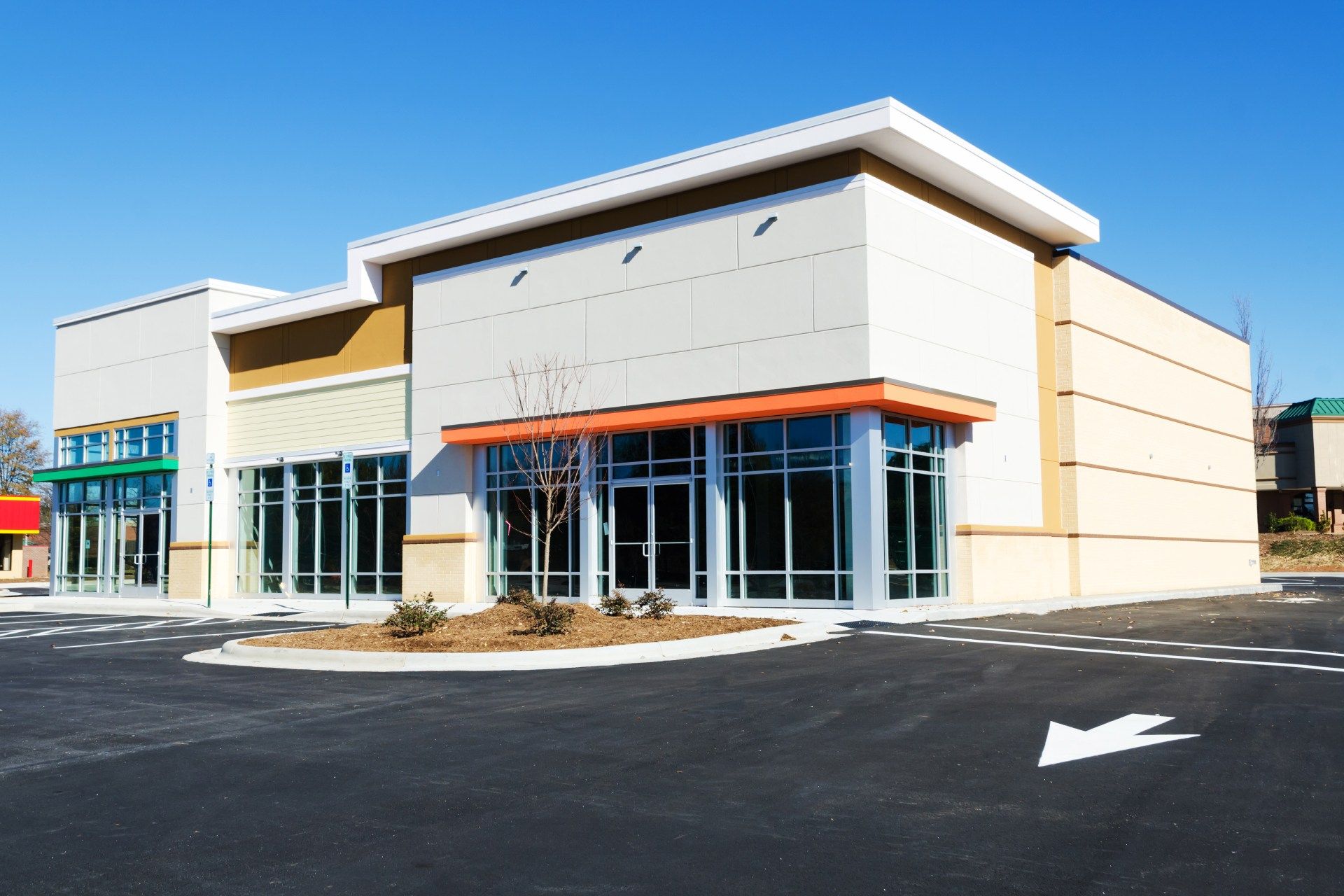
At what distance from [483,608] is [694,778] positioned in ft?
59.7

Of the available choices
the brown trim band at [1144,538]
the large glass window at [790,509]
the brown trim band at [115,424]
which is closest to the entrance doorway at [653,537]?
the large glass window at [790,509]

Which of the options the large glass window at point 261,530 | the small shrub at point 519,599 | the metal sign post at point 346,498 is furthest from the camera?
the large glass window at point 261,530

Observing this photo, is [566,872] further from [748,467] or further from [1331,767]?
[748,467]

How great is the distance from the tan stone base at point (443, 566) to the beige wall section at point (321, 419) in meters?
2.79

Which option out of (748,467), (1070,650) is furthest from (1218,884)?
(748,467)

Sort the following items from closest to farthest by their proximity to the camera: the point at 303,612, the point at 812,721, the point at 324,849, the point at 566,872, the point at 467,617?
the point at 566,872 < the point at 324,849 < the point at 812,721 < the point at 467,617 < the point at 303,612

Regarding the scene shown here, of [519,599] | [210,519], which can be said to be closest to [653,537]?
[519,599]

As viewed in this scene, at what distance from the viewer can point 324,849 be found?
623cm

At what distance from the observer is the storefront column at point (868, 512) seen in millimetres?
20922

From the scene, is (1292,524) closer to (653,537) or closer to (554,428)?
(653,537)

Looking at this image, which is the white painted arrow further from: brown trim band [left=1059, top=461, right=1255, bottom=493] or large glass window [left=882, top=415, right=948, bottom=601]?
brown trim band [left=1059, top=461, right=1255, bottom=493]

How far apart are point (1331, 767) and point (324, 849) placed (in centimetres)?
634

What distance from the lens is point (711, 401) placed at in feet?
74.1

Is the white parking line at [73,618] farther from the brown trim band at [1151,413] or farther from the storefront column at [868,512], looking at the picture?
the brown trim band at [1151,413]
